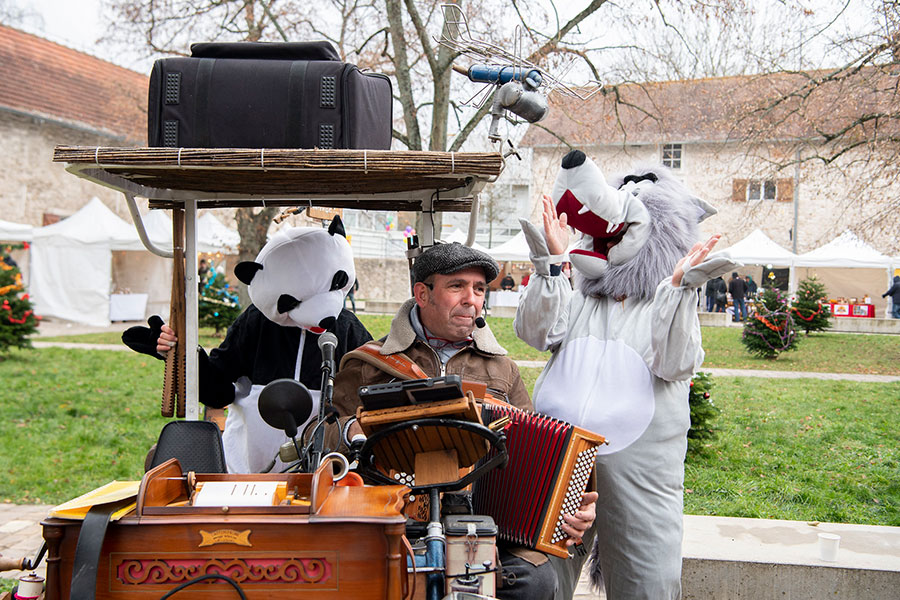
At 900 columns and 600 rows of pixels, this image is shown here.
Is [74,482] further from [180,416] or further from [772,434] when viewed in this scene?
[772,434]

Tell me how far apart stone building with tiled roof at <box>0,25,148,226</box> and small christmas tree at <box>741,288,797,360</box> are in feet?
60.0

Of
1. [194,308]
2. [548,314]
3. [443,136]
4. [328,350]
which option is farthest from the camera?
[443,136]

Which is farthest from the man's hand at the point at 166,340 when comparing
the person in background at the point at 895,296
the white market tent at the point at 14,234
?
the person in background at the point at 895,296

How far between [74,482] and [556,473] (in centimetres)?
542

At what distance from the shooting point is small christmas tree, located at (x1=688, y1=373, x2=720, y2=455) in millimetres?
7010

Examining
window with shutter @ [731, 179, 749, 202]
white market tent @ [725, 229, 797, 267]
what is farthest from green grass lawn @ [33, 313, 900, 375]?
→ white market tent @ [725, 229, 797, 267]

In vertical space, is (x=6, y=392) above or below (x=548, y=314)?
below

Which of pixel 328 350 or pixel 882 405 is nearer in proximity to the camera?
pixel 328 350

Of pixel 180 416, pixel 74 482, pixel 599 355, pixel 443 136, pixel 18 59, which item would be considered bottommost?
pixel 74 482

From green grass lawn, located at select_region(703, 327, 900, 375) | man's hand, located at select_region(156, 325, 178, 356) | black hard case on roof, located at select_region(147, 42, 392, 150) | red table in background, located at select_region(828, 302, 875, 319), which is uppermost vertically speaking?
black hard case on roof, located at select_region(147, 42, 392, 150)

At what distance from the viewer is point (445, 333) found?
3104 mm

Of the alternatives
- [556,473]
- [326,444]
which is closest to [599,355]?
[556,473]

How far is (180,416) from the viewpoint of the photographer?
11.9ft

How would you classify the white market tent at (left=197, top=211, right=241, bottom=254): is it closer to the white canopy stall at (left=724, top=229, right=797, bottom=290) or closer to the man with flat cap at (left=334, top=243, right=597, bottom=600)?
the white canopy stall at (left=724, top=229, right=797, bottom=290)
